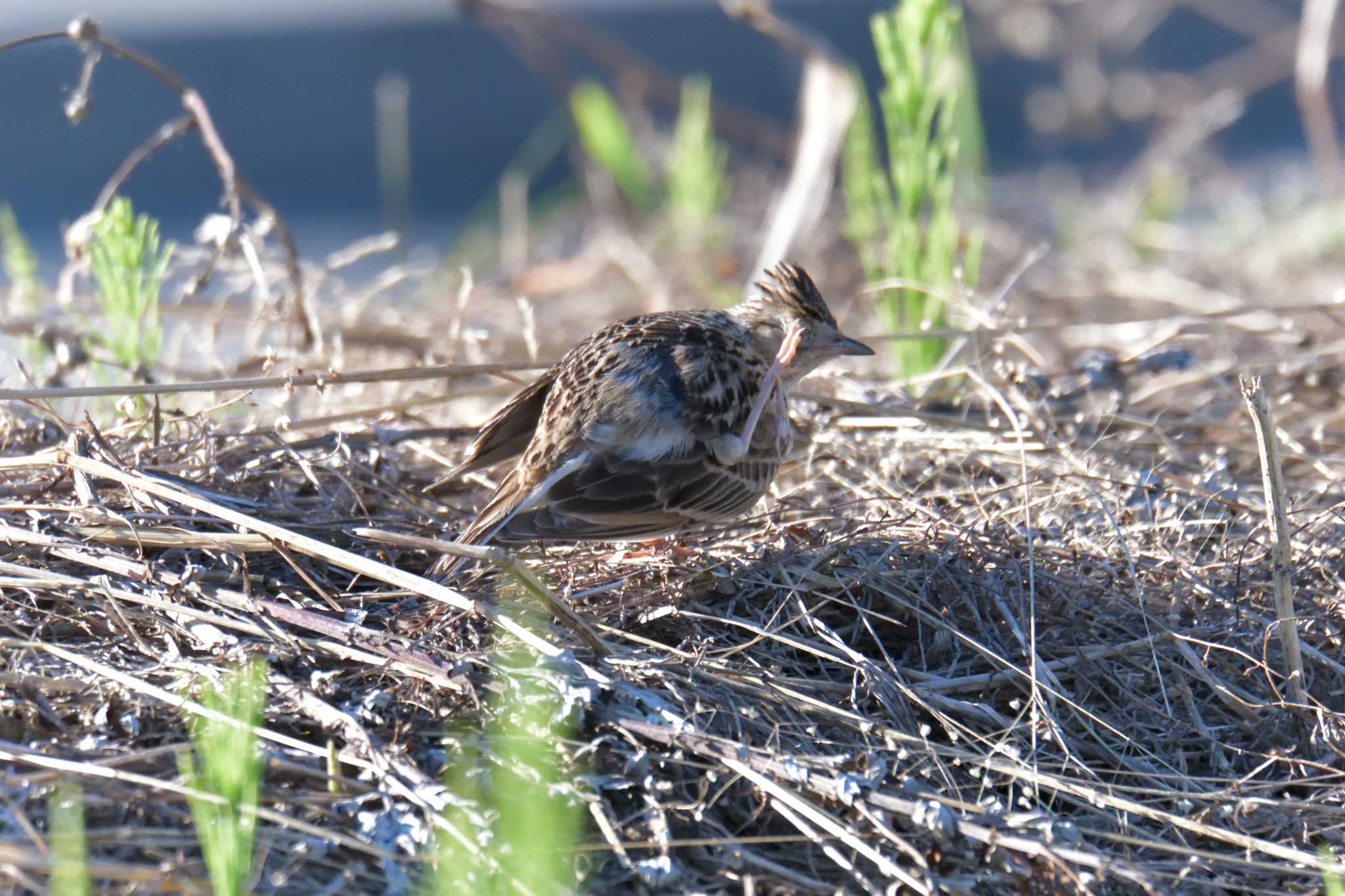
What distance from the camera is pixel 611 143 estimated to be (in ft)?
25.0

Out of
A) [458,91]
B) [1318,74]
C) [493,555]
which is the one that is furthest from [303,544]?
[458,91]

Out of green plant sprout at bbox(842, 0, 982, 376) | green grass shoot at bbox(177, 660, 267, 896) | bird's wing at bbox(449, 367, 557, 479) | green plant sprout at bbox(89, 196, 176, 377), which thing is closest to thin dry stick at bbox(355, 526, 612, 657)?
green grass shoot at bbox(177, 660, 267, 896)

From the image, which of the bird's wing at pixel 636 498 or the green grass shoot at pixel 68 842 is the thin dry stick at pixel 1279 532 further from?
the green grass shoot at pixel 68 842

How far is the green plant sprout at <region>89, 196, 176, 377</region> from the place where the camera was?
4.12 meters

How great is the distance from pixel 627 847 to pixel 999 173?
8854mm

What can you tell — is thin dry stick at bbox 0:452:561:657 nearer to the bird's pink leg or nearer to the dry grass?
the dry grass

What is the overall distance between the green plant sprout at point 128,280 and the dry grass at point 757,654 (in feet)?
0.84

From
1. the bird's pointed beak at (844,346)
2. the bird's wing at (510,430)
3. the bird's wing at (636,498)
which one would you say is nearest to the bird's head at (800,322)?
the bird's pointed beak at (844,346)

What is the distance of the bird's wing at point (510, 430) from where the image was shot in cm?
406

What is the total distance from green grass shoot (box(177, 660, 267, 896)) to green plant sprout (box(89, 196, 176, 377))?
1.90 metres

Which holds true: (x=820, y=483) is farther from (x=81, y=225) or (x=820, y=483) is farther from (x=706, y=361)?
(x=81, y=225)

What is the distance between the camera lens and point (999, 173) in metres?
10.7

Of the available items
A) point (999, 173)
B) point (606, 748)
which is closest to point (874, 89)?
point (999, 173)

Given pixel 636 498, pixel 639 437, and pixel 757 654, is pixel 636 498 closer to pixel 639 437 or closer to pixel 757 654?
pixel 639 437
